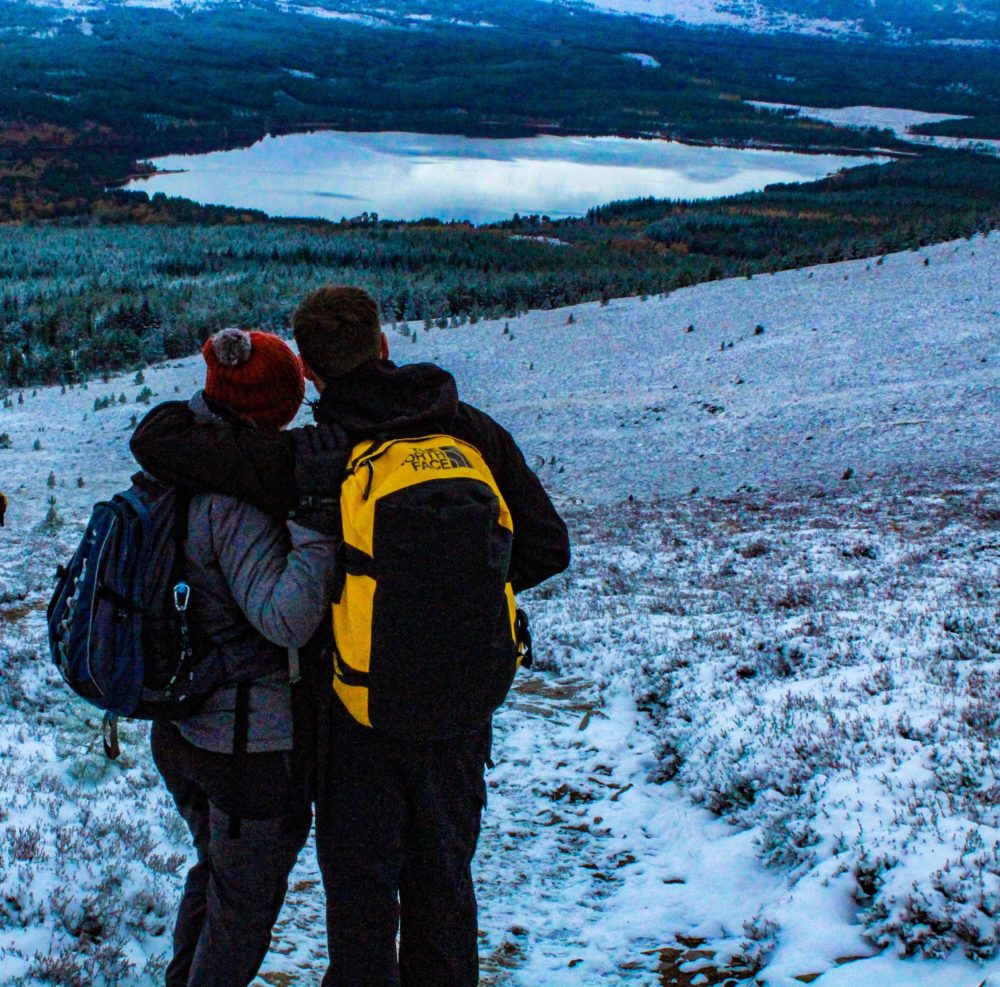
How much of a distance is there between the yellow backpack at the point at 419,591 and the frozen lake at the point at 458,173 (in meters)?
59.8

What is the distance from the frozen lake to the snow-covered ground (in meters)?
12.6

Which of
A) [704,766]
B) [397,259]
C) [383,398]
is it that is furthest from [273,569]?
[397,259]

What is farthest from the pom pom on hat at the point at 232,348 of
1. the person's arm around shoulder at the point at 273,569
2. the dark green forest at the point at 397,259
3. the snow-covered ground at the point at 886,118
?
the snow-covered ground at the point at 886,118

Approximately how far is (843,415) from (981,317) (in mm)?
5375

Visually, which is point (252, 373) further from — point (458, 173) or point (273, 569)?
point (458, 173)

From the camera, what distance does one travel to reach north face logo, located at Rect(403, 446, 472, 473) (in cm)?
242

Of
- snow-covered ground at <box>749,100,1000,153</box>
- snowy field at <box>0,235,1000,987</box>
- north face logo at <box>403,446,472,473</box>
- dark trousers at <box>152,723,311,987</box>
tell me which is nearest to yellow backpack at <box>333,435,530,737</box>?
north face logo at <box>403,446,472,473</box>

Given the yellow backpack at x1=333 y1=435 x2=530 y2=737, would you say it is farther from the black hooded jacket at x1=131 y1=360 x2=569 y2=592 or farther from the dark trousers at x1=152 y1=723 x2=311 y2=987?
the dark trousers at x1=152 y1=723 x2=311 y2=987

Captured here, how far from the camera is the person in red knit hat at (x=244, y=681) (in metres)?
2.48

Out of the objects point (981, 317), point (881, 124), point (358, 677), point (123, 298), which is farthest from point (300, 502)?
point (881, 124)

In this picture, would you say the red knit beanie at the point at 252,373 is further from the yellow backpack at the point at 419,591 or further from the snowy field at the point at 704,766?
the snowy field at the point at 704,766

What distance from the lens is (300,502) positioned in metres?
2.50

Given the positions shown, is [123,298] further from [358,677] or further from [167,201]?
[167,201]

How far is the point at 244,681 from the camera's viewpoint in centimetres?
257
